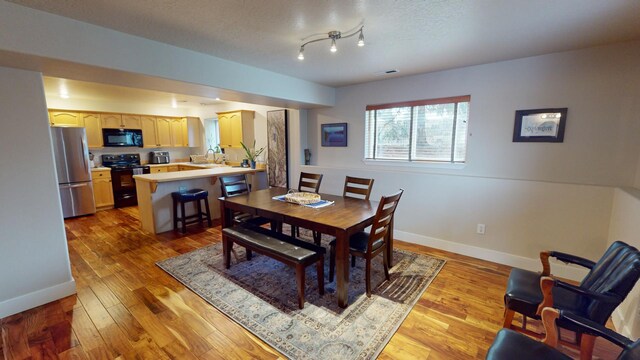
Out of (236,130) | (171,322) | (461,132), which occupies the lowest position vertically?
(171,322)

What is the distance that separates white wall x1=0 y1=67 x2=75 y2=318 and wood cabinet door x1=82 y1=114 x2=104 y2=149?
14.0ft

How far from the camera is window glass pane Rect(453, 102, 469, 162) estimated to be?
3.43 metres

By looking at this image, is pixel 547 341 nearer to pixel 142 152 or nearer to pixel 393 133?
pixel 393 133

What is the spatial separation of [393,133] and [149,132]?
599cm

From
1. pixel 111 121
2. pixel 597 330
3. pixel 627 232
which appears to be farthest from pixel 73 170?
pixel 627 232

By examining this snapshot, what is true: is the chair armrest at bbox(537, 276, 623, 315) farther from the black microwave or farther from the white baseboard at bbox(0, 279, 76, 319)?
the black microwave

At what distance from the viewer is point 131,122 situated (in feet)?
20.7

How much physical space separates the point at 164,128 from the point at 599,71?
26.4 feet

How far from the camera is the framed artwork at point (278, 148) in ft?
17.3

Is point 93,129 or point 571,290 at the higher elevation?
point 93,129

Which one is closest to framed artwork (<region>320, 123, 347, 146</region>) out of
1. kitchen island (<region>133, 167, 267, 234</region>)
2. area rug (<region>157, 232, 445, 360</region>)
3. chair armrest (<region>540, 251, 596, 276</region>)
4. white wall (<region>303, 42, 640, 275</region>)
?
white wall (<region>303, 42, 640, 275</region>)

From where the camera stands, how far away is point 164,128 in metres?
6.90

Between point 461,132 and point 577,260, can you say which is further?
point 461,132

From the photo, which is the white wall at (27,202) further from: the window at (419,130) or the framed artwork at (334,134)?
the window at (419,130)
